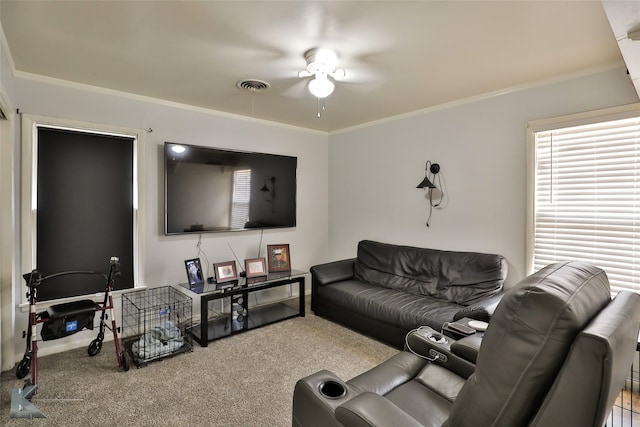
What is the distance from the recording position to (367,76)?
279cm

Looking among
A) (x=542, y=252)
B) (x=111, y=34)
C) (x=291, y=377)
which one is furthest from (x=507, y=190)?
(x=111, y=34)

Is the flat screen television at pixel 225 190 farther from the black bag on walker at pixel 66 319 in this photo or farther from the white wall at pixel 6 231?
the white wall at pixel 6 231

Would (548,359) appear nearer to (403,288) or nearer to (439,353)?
(439,353)

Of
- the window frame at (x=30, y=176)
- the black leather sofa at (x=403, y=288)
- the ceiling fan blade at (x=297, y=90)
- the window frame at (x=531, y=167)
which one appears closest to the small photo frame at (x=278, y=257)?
the black leather sofa at (x=403, y=288)

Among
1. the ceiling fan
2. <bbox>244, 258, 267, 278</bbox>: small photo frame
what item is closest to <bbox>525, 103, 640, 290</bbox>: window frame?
the ceiling fan

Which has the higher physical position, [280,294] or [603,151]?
[603,151]

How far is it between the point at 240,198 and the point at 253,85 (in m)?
1.43

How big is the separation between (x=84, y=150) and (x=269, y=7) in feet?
7.64

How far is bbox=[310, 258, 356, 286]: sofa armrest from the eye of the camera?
3.79 meters

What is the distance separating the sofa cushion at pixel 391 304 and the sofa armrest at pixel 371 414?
165 cm

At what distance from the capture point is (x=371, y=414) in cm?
116

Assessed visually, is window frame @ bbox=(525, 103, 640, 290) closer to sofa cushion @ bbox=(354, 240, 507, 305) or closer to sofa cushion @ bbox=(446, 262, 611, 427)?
sofa cushion @ bbox=(354, 240, 507, 305)

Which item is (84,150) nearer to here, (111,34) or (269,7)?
(111,34)

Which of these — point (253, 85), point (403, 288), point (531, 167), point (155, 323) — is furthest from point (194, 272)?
point (531, 167)
